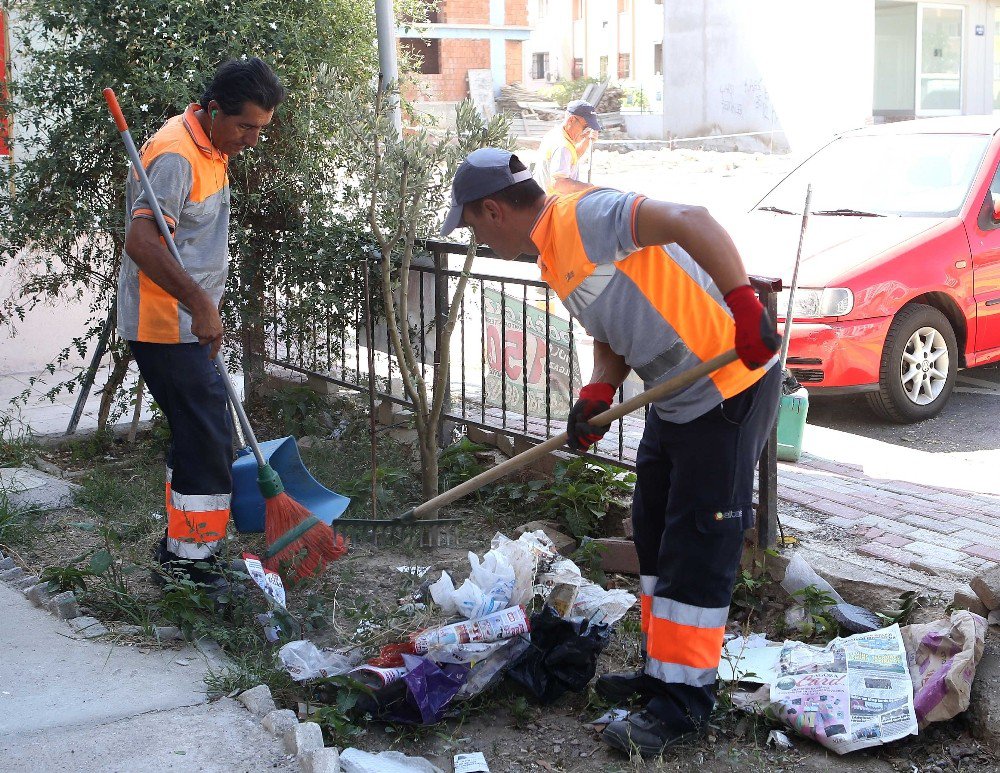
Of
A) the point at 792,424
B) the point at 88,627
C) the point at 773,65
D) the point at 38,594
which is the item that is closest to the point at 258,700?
the point at 88,627

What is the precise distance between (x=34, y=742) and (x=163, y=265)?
1527 millimetres

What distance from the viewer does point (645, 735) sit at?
296 cm

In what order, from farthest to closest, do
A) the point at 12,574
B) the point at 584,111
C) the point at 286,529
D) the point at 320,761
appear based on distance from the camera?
the point at 584,111
the point at 12,574
the point at 286,529
the point at 320,761

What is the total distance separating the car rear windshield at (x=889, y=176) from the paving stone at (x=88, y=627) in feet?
17.5

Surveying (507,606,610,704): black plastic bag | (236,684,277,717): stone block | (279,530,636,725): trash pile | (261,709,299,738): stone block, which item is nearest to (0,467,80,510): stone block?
(279,530,636,725): trash pile

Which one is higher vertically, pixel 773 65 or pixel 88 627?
pixel 773 65

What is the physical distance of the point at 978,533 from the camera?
166 inches

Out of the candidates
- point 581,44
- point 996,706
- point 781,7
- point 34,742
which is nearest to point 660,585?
point 996,706

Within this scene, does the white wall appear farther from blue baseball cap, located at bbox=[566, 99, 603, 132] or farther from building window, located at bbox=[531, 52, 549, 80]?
building window, located at bbox=[531, 52, 549, 80]

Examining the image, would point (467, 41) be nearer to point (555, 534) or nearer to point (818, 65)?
point (818, 65)

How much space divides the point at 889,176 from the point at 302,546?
5107 mm

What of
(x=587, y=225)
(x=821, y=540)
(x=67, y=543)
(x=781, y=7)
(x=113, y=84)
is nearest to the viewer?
(x=587, y=225)

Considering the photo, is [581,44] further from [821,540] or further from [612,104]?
[821,540]

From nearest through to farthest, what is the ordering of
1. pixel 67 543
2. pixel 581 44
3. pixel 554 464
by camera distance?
1. pixel 67 543
2. pixel 554 464
3. pixel 581 44
